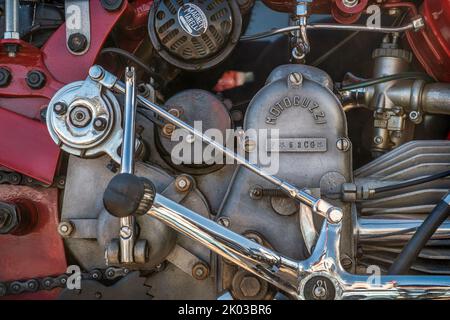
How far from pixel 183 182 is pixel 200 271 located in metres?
0.28

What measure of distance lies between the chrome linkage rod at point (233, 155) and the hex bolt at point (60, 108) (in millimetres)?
122

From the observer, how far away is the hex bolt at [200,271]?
1630mm

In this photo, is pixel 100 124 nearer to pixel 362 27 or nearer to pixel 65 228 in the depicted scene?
pixel 65 228

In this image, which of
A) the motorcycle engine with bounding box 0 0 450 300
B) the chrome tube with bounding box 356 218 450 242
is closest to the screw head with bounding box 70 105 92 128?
the motorcycle engine with bounding box 0 0 450 300

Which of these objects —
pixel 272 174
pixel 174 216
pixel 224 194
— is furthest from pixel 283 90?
pixel 174 216

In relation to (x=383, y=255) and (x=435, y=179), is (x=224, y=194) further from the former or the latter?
(x=435, y=179)

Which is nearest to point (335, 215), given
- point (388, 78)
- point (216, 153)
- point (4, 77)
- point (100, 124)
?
point (216, 153)

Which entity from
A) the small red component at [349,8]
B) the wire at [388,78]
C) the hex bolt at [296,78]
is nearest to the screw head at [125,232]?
the hex bolt at [296,78]

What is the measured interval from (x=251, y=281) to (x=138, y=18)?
3.07 feet

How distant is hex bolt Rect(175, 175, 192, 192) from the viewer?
1635 mm

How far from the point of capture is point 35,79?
1652mm

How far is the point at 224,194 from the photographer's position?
170 cm

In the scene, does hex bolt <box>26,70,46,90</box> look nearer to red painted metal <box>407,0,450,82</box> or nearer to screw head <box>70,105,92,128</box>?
screw head <box>70,105,92,128</box>
